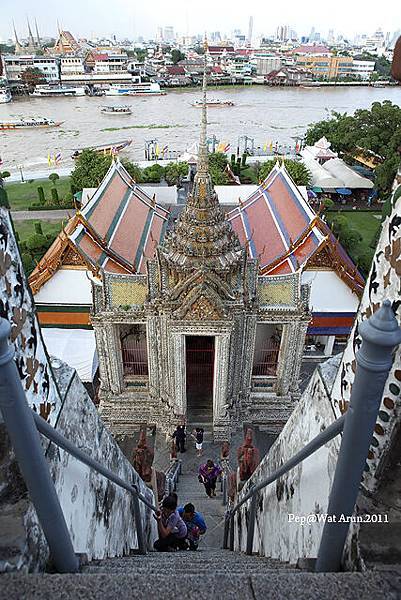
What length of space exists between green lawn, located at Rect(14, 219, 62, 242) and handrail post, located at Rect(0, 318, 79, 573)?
21702 mm

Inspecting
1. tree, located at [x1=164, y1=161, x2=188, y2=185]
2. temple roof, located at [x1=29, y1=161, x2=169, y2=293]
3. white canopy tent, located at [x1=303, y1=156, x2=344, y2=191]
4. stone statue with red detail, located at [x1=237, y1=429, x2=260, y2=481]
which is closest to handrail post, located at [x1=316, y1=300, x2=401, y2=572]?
stone statue with red detail, located at [x1=237, y1=429, x2=260, y2=481]

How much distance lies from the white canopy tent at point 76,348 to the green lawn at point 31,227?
11.3 metres

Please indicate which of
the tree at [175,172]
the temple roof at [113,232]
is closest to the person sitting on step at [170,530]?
the temple roof at [113,232]

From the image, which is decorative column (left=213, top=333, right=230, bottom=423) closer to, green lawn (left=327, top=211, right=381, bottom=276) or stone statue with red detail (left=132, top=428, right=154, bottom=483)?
stone statue with red detail (left=132, top=428, right=154, bottom=483)

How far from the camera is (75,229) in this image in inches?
521

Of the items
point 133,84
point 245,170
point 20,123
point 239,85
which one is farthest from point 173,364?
point 239,85

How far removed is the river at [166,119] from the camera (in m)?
43.6

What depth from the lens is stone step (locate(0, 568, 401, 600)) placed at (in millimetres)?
1905

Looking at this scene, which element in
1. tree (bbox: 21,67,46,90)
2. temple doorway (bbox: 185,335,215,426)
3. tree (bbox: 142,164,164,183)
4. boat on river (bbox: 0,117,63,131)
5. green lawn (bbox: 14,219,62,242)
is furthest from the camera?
tree (bbox: 21,67,46,90)

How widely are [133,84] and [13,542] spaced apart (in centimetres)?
8579

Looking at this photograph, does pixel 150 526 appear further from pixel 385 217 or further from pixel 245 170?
pixel 245 170

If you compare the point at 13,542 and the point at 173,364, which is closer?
the point at 13,542

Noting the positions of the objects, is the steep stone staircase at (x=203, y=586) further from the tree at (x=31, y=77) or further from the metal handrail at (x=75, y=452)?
the tree at (x=31, y=77)

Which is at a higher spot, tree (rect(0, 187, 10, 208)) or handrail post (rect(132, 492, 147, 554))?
tree (rect(0, 187, 10, 208))
